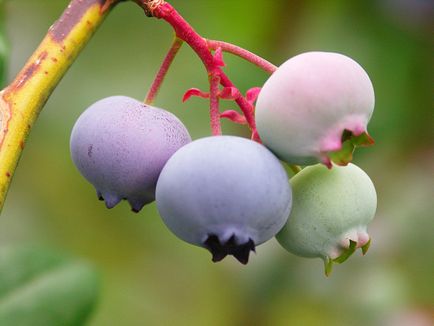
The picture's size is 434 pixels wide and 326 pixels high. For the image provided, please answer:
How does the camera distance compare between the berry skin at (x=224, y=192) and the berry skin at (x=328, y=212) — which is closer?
the berry skin at (x=224, y=192)

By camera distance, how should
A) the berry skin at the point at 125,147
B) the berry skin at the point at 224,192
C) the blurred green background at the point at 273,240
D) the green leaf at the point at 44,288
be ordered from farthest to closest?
the blurred green background at the point at 273,240 → the green leaf at the point at 44,288 → the berry skin at the point at 125,147 → the berry skin at the point at 224,192

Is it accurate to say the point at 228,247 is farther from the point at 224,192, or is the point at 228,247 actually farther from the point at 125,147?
the point at 125,147

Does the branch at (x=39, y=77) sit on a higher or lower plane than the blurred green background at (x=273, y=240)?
higher

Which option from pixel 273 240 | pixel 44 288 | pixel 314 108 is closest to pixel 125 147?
pixel 314 108

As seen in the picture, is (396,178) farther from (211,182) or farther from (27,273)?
(211,182)

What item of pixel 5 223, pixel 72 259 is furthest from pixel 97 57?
pixel 72 259

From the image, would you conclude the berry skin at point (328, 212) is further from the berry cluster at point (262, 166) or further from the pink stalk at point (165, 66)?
the pink stalk at point (165, 66)

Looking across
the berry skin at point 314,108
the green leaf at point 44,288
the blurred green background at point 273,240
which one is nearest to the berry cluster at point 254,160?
the berry skin at point 314,108
